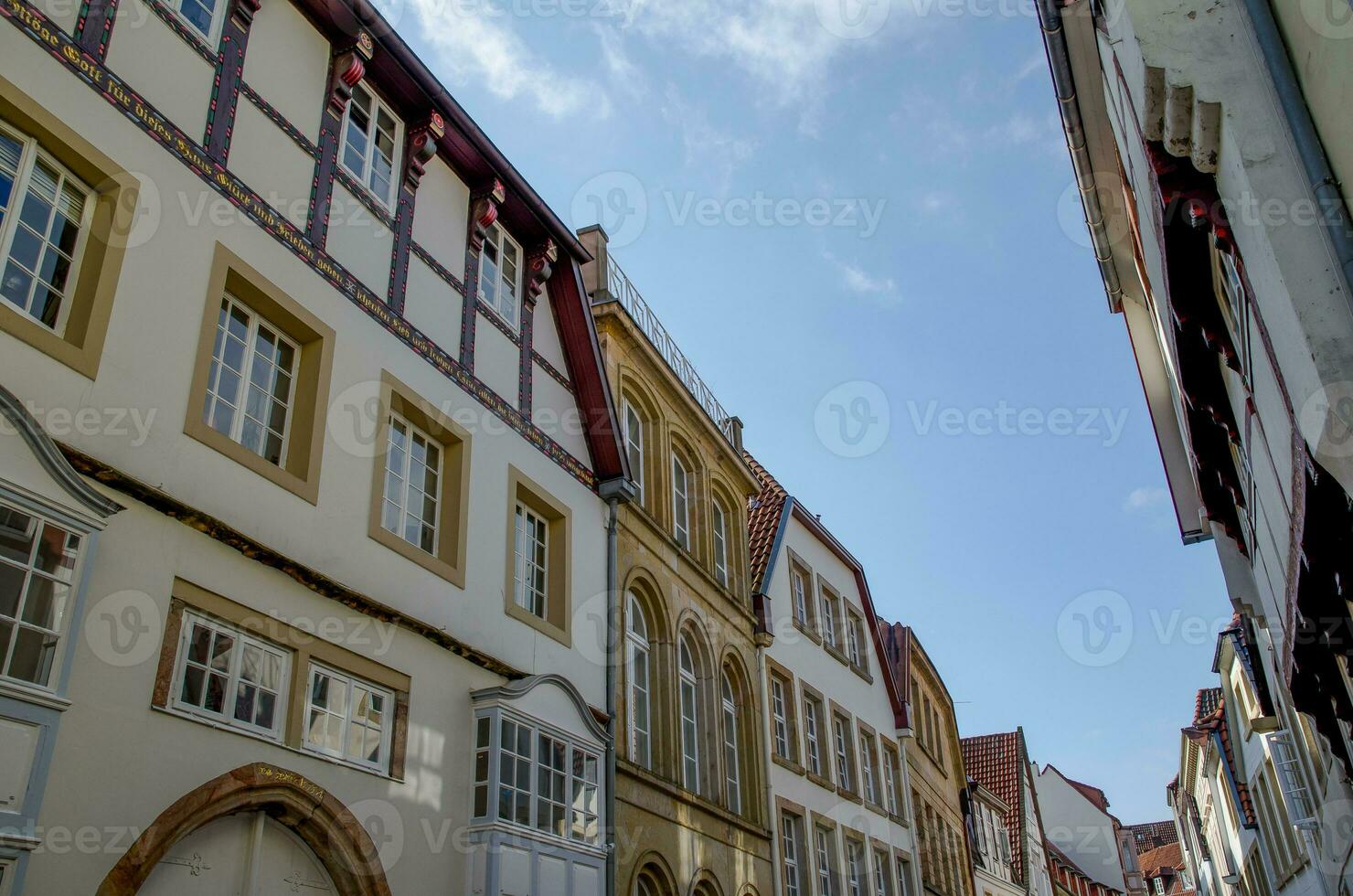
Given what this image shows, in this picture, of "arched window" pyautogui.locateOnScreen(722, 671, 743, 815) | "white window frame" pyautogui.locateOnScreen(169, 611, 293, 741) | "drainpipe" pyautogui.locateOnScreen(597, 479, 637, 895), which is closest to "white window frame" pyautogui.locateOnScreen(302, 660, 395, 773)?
"white window frame" pyautogui.locateOnScreen(169, 611, 293, 741)

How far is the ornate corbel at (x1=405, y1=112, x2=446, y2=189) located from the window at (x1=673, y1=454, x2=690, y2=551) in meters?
7.44

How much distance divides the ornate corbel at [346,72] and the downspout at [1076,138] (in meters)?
6.80

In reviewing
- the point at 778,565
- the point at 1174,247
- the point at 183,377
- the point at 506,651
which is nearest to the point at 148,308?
the point at 183,377

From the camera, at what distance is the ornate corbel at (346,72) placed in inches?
459

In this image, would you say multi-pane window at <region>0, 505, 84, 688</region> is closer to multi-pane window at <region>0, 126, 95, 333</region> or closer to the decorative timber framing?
multi-pane window at <region>0, 126, 95, 333</region>

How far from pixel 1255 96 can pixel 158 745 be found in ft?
25.5

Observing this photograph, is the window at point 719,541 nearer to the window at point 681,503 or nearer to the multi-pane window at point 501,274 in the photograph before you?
the window at point 681,503

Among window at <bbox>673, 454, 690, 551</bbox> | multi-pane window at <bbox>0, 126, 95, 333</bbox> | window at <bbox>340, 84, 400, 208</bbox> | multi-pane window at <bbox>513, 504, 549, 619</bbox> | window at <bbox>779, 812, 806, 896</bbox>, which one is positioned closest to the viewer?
multi-pane window at <bbox>0, 126, 95, 333</bbox>

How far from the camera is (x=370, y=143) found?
480 inches

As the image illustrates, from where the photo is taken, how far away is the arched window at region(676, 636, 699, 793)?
16656 millimetres

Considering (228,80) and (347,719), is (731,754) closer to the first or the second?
(347,719)

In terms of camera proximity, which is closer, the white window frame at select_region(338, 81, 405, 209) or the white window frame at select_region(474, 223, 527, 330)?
the white window frame at select_region(338, 81, 405, 209)

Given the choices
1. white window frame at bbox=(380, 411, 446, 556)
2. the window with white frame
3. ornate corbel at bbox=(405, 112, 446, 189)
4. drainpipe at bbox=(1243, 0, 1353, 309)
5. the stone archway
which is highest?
ornate corbel at bbox=(405, 112, 446, 189)

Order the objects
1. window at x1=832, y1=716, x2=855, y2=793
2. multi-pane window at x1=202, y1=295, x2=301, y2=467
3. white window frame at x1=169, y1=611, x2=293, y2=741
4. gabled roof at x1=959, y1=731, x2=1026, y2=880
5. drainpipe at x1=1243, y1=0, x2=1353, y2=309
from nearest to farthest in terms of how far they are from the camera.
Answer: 1. drainpipe at x1=1243, y1=0, x2=1353, y2=309
2. white window frame at x1=169, y1=611, x2=293, y2=741
3. multi-pane window at x1=202, y1=295, x2=301, y2=467
4. window at x1=832, y1=716, x2=855, y2=793
5. gabled roof at x1=959, y1=731, x2=1026, y2=880
